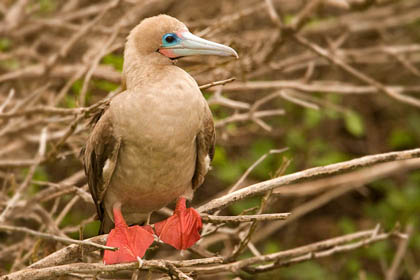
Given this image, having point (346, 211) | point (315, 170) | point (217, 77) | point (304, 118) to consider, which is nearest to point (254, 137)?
point (304, 118)

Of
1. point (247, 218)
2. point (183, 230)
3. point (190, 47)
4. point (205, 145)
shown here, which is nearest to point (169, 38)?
point (190, 47)

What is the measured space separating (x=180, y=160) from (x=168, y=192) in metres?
Result: 0.23

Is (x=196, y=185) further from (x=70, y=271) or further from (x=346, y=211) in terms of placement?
(x=346, y=211)

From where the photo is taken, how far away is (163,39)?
353 cm

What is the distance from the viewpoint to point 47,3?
565 cm

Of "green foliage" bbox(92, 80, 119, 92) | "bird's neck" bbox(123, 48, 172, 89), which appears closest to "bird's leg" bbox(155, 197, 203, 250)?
"bird's neck" bbox(123, 48, 172, 89)

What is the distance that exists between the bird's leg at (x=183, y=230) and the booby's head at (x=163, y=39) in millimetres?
846

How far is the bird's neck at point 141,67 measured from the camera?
3.42m

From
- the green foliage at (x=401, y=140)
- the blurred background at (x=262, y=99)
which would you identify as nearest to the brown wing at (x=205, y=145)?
the blurred background at (x=262, y=99)

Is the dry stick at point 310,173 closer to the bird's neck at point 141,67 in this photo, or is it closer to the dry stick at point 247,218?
the dry stick at point 247,218

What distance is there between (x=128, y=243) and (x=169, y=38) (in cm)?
110

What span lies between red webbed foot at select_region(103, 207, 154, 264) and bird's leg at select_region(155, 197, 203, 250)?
89 mm

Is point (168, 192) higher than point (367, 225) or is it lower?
higher

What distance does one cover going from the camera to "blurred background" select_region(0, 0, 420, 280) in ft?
15.3
